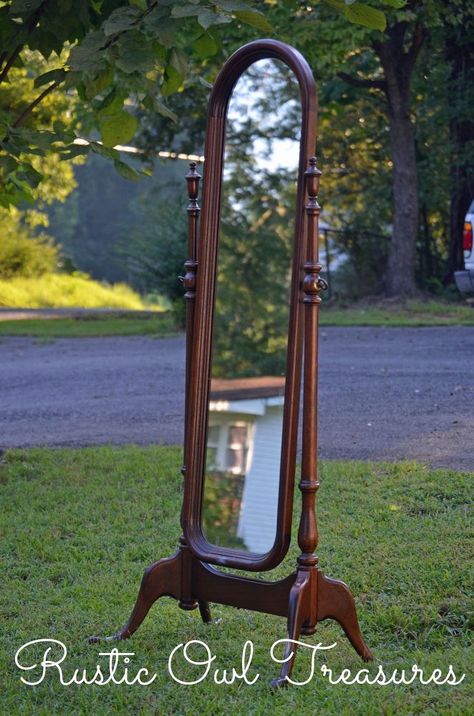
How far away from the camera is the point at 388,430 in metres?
7.29

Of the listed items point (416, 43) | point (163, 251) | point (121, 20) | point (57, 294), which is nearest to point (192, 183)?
point (121, 20)

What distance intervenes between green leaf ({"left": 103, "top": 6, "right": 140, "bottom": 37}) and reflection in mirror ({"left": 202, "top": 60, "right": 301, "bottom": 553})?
1.40 ft

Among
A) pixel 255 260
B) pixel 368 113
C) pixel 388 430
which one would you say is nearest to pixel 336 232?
pixel 368 113

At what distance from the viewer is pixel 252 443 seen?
146 inches

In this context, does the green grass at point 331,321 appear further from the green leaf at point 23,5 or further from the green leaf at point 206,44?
the green leaf at point 23,5

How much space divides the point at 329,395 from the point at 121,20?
18.6 feet

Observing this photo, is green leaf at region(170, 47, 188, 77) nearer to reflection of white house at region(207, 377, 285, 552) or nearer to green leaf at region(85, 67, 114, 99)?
green leaf at region(85, 67, 114, 99)

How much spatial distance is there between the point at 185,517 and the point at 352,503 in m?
1.91

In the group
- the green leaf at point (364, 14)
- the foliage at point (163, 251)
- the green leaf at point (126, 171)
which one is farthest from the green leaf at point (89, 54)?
the foliage at point (163, 251)

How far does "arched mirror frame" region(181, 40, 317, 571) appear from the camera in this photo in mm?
3350

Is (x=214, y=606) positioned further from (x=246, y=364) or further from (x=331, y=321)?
(x=331, y=321)

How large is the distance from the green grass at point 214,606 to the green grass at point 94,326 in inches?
382

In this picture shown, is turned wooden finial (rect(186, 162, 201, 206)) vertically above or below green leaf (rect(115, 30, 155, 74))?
below

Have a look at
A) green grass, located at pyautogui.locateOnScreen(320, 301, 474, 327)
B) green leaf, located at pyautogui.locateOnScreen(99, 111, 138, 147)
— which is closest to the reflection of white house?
green leaf, located at pyautogui.locateOnScreen(99, 111, 138, 147)
